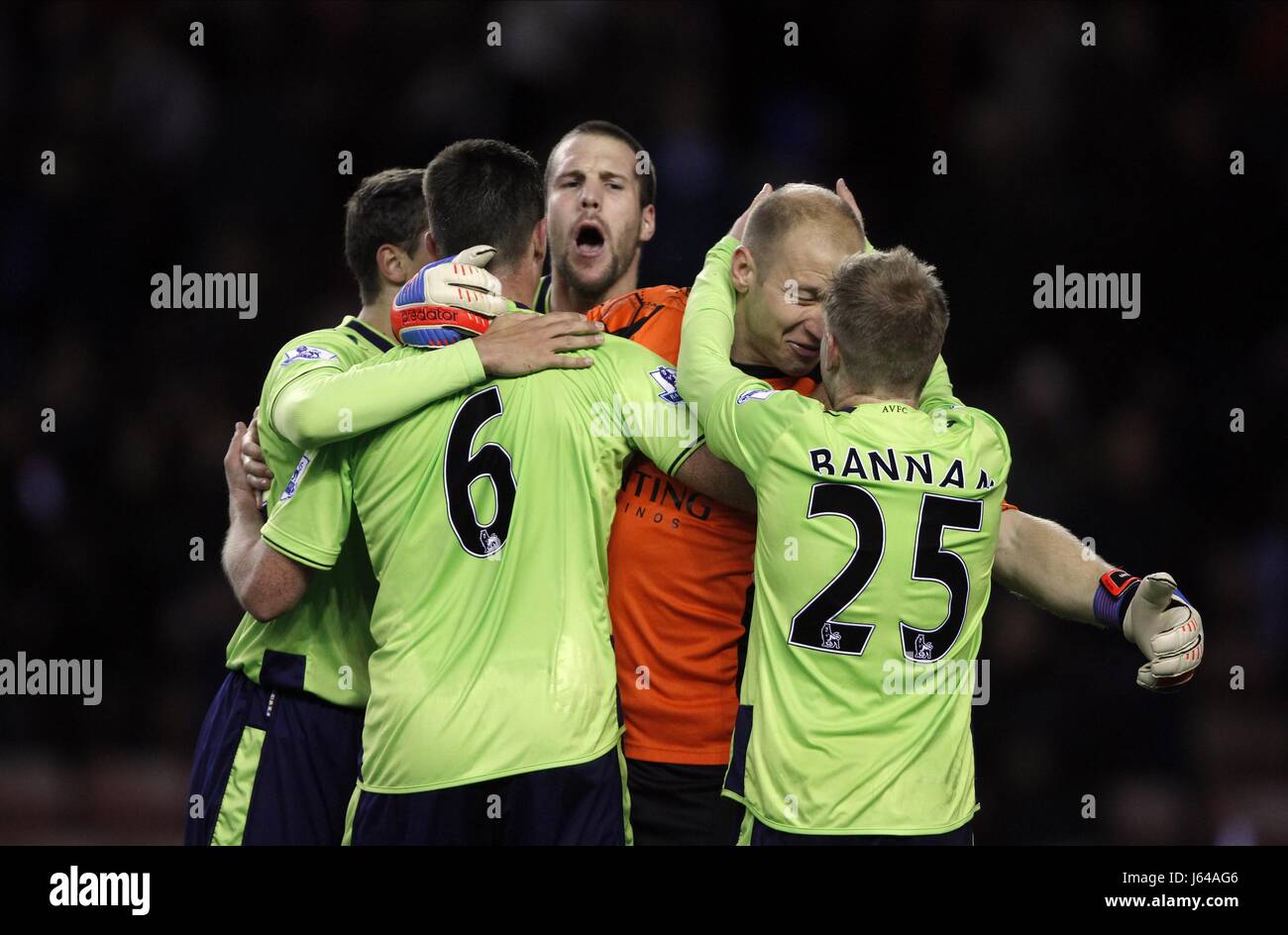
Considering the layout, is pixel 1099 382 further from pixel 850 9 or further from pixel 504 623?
pixel 504 623

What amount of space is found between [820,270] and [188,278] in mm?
5820

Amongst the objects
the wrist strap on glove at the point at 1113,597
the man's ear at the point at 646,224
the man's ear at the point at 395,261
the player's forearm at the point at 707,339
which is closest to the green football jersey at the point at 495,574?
the player's forearm at the point at 707,339

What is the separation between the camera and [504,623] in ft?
10.5

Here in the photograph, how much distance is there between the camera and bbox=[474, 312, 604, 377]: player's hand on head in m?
3.24

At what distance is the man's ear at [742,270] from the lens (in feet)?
11.6

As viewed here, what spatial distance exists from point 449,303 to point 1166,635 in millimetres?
1764

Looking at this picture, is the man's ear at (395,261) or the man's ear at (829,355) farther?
the man's ear at (395,261)

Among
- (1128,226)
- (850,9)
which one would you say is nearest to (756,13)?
(850,9)

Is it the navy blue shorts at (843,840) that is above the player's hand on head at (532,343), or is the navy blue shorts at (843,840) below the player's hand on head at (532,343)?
below

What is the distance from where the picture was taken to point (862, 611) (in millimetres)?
3074

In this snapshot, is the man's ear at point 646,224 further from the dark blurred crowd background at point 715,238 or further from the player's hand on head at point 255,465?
the dark blurred crowd background at point 715,238

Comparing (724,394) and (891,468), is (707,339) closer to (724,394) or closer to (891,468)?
(724,394)

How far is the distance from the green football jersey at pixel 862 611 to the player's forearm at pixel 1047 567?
0.42m

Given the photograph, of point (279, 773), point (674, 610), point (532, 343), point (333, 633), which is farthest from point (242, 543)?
point (674, 610)
